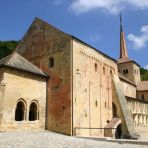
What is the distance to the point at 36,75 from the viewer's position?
69.0ft

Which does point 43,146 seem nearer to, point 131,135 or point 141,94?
point 131,135

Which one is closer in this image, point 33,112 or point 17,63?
point 17,63

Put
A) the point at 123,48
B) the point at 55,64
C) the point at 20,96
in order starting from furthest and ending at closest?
the point at 123,48
the point at 55,64
the point at 20,96

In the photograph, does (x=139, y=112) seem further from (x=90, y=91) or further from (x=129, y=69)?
(x=90, y=91)

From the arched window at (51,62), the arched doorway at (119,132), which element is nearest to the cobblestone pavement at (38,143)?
the arched window at (51,62)

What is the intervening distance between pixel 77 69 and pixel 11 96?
6.66 meters

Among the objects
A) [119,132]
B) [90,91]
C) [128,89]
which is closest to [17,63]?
[90,91]

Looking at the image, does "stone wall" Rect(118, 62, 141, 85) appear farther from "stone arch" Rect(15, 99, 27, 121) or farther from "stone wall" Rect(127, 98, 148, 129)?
"stone arch" Rect(15, 99, 27, 121)

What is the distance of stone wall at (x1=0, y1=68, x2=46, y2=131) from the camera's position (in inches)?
700

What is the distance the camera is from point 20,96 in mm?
19141

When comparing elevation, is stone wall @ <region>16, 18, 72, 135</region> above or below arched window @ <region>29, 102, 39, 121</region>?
above

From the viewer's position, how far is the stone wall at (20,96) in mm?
17781

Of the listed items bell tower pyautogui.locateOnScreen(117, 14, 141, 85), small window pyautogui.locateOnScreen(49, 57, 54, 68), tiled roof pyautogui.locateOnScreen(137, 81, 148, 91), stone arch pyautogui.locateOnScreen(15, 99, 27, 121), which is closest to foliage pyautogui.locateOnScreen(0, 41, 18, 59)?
bell tower pyautogui.locateOnScreen(117, 14, 141, 85)

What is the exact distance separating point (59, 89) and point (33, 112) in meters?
3.07
